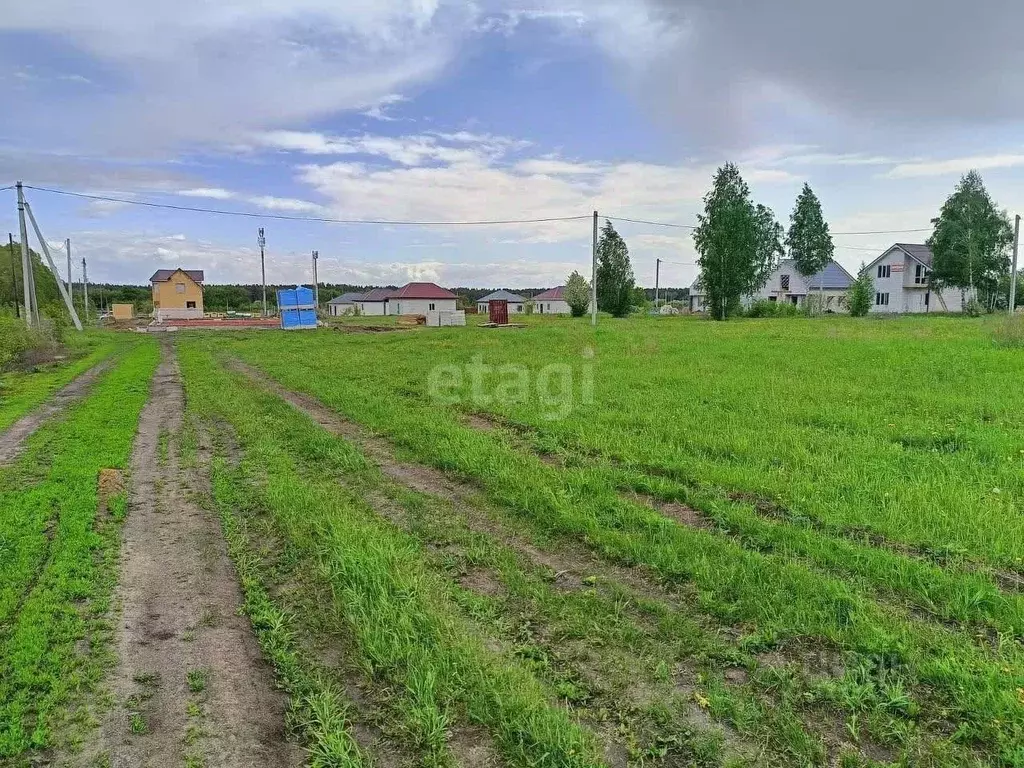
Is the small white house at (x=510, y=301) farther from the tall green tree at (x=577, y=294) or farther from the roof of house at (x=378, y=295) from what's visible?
the tall green tree at (x=577, y=294)

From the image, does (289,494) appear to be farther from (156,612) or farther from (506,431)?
(506,431)

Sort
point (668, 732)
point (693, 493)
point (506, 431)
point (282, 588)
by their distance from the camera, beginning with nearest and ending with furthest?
point (668, 732)
point (282, 588)
point (693, 493)
point (506, 431)

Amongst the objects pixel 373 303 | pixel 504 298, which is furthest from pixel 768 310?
pixel 504 298

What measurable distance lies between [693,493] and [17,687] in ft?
14.7

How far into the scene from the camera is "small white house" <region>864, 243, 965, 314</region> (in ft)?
176

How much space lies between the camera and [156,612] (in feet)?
11.5

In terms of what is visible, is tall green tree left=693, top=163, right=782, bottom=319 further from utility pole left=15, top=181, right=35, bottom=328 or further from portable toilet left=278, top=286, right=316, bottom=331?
utility pole left=15, top=181, right=35, bottom=328

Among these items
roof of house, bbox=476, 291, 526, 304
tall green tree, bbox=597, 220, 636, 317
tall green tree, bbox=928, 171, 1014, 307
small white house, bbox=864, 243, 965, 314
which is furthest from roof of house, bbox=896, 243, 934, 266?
roof of house, bbox=476, 291, 526, 304

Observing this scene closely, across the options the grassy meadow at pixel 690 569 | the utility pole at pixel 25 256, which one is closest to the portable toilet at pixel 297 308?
the utility pole at pixel 25 256

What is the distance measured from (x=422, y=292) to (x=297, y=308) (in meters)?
47.7

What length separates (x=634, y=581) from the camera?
3.79m

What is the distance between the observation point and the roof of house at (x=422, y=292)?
8494 centimetres

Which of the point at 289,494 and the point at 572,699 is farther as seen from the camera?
the point at 289,494

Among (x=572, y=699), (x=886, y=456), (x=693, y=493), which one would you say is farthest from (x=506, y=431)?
(x=572, y=699)
